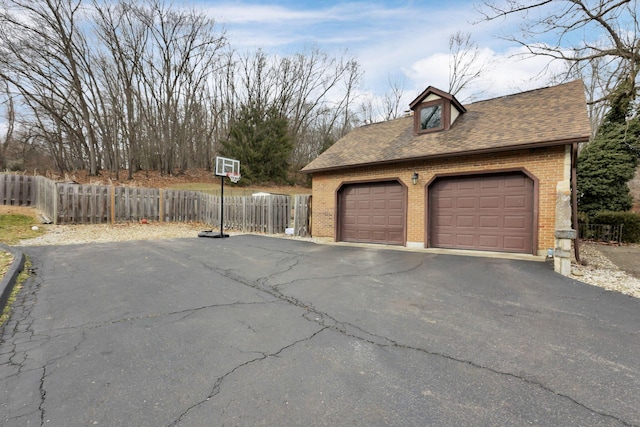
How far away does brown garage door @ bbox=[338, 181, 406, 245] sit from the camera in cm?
1042

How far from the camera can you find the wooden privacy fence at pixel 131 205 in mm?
12406

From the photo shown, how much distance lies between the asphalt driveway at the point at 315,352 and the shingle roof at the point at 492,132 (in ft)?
14.4

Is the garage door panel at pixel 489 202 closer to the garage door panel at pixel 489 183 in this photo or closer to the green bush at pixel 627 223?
the garage door panel at pixel 489 183

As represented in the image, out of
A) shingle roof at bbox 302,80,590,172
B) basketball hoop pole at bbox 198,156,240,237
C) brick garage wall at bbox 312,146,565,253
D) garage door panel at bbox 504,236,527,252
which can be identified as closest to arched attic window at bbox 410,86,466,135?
shingle roof at bbox 302,80,590,172

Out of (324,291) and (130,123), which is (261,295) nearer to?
(324,291)

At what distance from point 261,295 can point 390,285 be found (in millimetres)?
2251

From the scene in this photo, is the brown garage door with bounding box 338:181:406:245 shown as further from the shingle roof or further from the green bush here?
the green bush

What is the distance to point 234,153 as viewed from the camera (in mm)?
23188

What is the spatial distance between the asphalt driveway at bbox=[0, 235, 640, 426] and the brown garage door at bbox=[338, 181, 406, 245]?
497 cm

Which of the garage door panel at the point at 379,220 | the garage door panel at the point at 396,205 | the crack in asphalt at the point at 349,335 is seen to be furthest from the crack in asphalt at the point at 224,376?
the garage door panel at the point at 379,220

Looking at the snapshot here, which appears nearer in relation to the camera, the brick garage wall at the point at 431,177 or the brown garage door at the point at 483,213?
the brick garage wall at the point at 431,177

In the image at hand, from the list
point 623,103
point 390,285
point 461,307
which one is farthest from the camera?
point 623,103

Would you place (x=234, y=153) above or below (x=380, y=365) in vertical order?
above

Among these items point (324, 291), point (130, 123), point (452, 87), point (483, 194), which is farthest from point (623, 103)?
point (130, 123)
